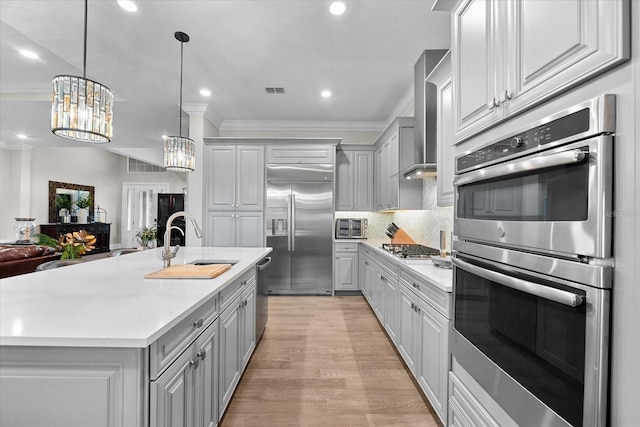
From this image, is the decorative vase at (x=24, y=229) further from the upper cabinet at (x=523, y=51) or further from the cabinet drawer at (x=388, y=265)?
the upper cabinet at (x=523, y=51)

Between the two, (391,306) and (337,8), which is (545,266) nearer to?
(391,306)

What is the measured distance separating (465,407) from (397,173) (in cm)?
288

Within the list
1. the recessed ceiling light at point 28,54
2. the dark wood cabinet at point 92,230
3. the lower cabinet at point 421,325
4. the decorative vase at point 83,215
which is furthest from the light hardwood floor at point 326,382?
the decorative vase at point 83,215

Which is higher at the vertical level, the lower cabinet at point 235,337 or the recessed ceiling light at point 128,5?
the recessed ceiling light at point 128,5

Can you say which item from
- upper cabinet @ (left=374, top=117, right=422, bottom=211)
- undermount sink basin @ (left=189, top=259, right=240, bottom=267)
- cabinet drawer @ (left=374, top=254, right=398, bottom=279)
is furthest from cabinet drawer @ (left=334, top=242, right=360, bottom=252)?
undermount sink basin @ (left=189, top=259, right=240, bottom=267)

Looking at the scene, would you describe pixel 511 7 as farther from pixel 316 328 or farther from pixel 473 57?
pixel 316 328

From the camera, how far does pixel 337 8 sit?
2432mm

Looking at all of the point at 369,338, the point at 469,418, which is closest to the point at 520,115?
the point at 469,418

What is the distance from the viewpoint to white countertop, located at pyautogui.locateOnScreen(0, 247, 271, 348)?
913 mm

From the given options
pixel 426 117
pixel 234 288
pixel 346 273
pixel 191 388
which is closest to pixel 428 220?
pixel 426 117

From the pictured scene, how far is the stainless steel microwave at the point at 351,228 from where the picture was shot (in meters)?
5.01

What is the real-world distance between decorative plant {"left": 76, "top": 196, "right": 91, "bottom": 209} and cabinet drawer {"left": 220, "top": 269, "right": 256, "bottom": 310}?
9.09m

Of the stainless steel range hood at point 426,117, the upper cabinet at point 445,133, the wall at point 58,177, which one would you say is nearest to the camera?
the upper cabinet at point 445,133

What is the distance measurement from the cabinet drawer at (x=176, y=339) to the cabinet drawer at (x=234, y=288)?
192 mm
